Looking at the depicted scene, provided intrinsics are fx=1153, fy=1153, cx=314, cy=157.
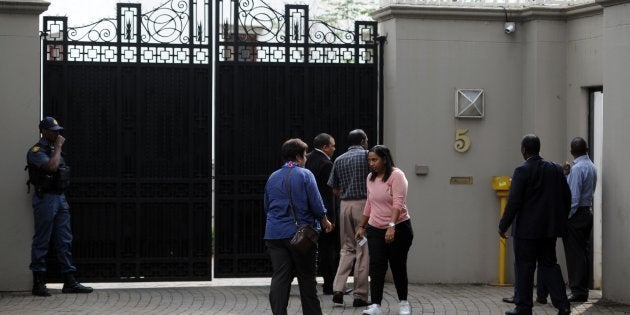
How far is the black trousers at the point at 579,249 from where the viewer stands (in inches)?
498

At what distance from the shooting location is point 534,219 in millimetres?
11039

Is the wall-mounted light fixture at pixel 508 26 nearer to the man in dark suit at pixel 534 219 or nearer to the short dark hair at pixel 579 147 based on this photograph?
the short dark hair at pixel 579 147

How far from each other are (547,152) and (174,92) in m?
4.65

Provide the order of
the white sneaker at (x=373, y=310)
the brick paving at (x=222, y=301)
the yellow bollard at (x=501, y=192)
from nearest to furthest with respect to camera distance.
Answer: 1. the white sneaker at (x=373, y=310)
2. the brick paving at (x=222, y=301)
3. the yellow bollard at (x=501, y=192)

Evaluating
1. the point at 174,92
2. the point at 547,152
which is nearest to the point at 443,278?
the point at 547,152

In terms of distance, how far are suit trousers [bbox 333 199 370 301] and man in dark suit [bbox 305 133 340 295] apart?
0.41m

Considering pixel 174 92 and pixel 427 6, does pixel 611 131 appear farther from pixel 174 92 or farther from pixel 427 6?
pixel 174 92

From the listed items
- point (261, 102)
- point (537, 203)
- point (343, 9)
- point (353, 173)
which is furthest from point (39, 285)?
point (343, 9)

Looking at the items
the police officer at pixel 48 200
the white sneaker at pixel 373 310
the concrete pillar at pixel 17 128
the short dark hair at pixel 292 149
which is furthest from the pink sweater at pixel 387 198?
the concrete pillar at pixel 17 128

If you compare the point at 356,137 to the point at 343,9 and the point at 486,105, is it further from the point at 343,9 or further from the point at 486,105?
the point at 343,9

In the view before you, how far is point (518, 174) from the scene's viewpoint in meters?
11.1

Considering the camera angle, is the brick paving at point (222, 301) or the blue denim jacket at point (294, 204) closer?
the blue denim jacket at point (294, 204)

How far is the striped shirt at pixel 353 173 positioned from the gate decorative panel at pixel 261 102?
5.61 ft

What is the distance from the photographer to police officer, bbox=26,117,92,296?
12.8 meters
